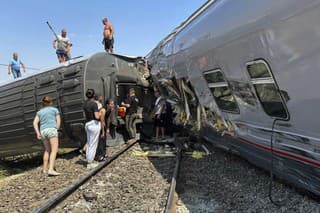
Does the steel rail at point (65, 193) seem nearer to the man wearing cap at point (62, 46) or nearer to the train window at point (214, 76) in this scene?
the train window at point (214, 76)

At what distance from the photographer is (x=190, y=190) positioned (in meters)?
5.03

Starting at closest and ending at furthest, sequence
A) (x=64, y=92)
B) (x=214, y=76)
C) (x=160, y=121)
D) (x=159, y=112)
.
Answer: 1. (x=214, y=76)
2. (x=64, y=92)
3. (x=159, y=112)
4. (x=160, y=121)

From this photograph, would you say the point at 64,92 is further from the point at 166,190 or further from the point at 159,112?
the point at 166,190

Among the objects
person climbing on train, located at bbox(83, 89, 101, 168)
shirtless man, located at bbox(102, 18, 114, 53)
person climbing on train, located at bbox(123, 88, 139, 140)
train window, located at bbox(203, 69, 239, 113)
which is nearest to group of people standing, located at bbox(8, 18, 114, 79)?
shirtless man, located at bbox(102, 18, 114, 53)

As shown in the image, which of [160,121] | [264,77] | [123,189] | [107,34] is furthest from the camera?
[107,34]

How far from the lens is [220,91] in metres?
4.62

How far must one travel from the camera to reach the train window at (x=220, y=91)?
432cm

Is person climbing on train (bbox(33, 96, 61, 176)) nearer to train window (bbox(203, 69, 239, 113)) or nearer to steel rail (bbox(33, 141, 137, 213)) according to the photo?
steel rail (bbox(33, 141, 137, 213))

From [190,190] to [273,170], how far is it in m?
1.45

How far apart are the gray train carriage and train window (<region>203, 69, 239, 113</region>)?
4.24 m

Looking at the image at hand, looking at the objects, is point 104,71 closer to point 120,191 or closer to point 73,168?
point 73,168

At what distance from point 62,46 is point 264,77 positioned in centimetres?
943

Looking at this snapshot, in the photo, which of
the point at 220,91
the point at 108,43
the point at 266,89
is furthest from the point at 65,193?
the point at 108,43

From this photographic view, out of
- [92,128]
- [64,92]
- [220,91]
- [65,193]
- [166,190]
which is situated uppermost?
[64,92]
